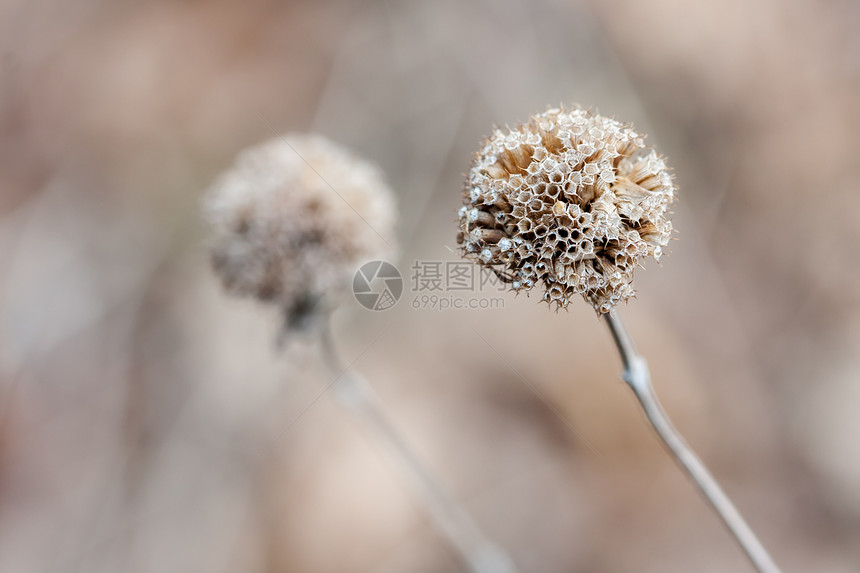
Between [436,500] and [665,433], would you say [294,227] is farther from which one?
[436,500]

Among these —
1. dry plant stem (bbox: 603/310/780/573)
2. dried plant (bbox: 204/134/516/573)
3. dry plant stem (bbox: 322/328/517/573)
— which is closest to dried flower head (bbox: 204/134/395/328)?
dried plant (bbox: 204/134/516/573)

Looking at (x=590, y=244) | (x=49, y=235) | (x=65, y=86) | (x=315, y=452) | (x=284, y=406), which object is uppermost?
(x=65, y=86)

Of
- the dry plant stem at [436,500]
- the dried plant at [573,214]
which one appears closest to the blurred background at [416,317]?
the dry plant stem at [436,500]

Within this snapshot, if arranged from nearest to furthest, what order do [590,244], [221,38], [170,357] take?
[590,244]
[170,357]
[221,38]

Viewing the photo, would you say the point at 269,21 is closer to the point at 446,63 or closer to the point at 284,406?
the point at 446,63

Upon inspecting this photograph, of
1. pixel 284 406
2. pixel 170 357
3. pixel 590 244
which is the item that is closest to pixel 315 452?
pixel 284 406
